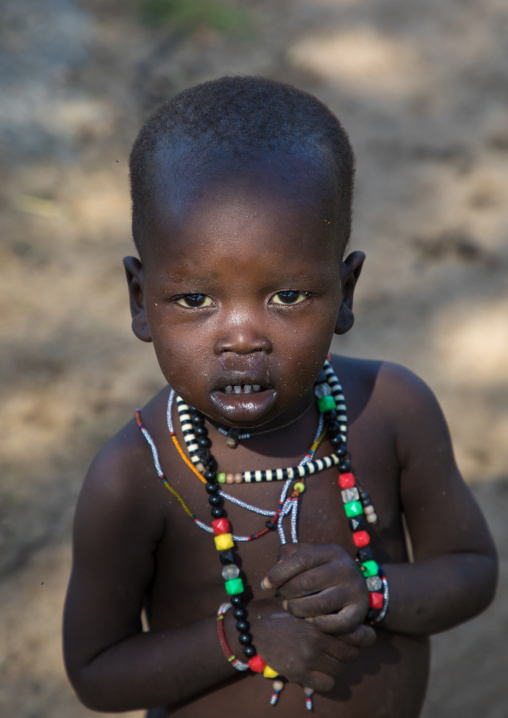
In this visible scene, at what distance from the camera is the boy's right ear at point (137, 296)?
5.47 ft

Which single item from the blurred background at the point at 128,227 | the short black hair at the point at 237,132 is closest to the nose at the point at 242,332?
the short black hair at the point at 237,132

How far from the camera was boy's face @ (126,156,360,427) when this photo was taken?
56.7 inches

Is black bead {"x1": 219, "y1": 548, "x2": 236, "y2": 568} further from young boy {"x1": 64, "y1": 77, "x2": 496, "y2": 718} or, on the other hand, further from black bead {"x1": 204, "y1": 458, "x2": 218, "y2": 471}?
black bead {"x1": 204, "y1": 458, "x2": 218, "y2": 471}

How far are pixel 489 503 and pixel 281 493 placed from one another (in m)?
1.77

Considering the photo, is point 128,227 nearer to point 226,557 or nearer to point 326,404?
point 326,404

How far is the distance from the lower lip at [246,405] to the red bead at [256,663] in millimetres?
543

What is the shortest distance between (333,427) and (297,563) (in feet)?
1.11

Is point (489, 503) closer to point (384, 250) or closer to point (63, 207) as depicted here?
point (384, 250)

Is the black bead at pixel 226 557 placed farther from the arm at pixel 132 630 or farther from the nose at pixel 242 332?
the nose at pixel 242 332

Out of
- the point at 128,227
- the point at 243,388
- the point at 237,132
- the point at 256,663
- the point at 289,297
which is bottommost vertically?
the point at 256,663

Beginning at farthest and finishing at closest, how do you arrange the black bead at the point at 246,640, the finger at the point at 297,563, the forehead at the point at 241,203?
the black bead at the point at 246,640
the finger at the point at 297,563
the forehead at the point at 241,203

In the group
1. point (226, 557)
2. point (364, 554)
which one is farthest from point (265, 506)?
point (364, 554)

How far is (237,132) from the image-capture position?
1.48 m

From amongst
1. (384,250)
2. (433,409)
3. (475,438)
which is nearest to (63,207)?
(384,250)
